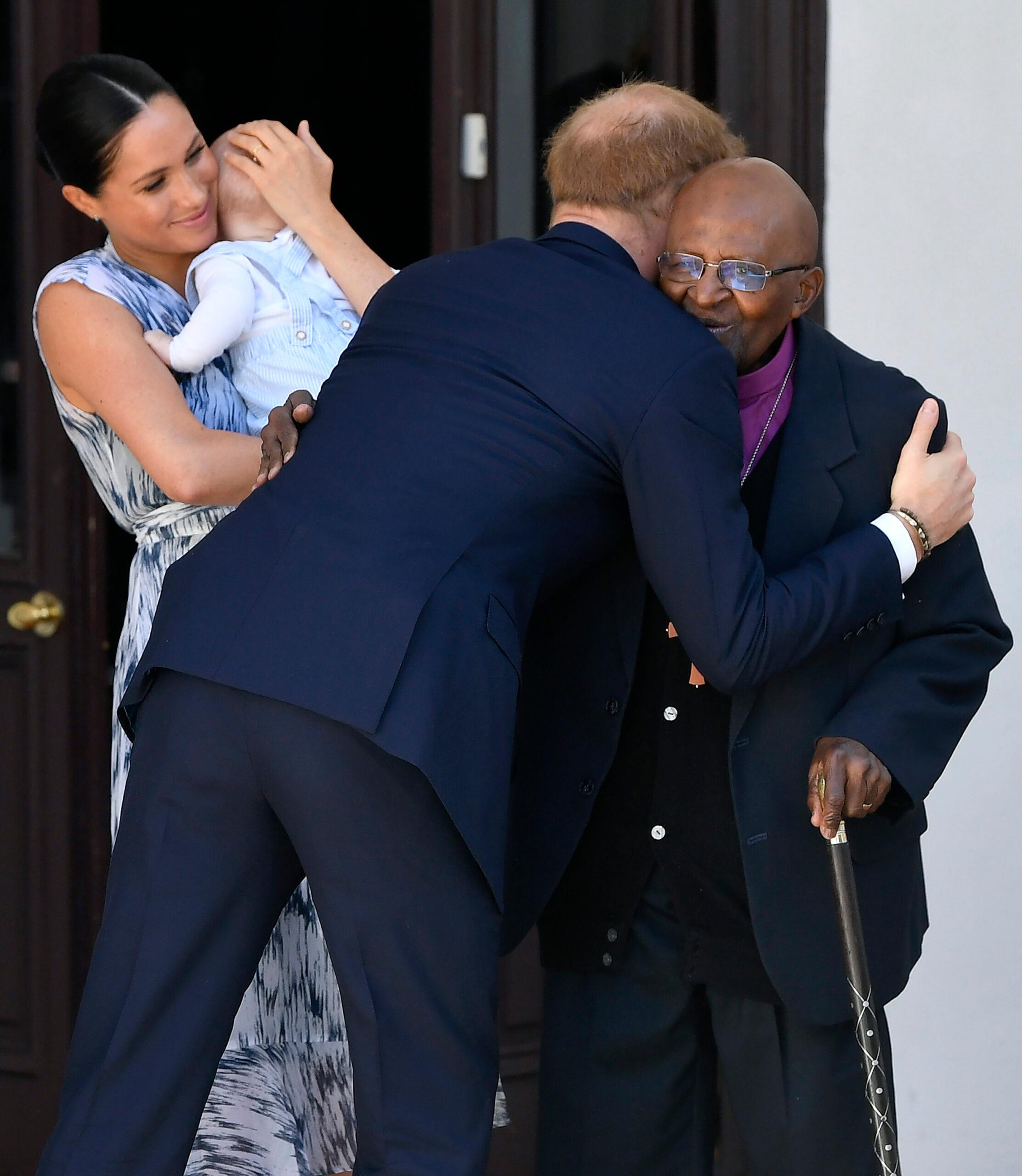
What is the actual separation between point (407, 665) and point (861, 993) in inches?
27.1

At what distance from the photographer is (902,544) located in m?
1.90

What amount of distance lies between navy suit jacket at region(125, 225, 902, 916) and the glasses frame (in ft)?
0.29

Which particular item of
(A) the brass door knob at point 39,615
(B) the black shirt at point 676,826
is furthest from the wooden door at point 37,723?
(B) the black shirt at point 676,826

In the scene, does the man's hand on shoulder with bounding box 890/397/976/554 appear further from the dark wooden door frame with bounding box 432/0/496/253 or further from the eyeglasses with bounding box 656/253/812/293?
the dark wooden door frame with bounding box 432/0/496/253

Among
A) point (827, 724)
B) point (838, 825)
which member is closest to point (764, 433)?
point (827, 724)

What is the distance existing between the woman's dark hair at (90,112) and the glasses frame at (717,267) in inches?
36.2

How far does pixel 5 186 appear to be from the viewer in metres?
3.08

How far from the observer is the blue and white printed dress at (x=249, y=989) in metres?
2.35

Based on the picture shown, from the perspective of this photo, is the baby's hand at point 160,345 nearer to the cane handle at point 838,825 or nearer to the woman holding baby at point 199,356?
the woman holding baby at point 199,356

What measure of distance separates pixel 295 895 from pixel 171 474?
695 millimetres

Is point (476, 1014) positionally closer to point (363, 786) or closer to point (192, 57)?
point (363, 786)

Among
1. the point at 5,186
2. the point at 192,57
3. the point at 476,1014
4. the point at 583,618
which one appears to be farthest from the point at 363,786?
the point at 192,57

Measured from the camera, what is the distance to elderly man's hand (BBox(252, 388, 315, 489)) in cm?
198

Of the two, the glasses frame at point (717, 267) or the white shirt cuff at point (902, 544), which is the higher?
the glasses frame at point (717, 267)
